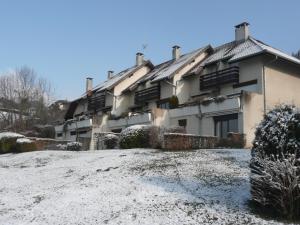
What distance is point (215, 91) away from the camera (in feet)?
117

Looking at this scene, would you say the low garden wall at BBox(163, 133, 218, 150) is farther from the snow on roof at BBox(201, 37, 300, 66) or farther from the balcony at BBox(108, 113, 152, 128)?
the balcony at BBox(108, 113, 152, 128)

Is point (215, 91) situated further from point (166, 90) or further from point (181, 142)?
point (181, 142)

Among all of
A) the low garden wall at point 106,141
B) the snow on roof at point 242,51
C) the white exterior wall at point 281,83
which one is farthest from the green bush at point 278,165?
the snow on roof at point 242,51

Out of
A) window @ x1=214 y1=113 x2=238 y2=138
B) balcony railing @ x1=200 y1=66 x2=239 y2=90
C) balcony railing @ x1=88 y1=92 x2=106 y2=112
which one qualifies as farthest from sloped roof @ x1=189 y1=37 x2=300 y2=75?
balcony railing @ x1=88 y1=92 x2=106 y2=112

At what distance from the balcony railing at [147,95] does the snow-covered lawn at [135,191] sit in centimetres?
2272

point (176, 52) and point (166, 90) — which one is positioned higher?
point (176, 52)

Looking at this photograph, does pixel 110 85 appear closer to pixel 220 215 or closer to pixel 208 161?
pixel 208 161

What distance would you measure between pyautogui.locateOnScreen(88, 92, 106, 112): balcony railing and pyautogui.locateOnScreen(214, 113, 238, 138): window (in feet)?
67.6

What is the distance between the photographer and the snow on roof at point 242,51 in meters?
32.8

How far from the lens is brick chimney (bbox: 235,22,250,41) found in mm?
38375

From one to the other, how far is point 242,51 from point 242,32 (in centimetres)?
Answer: 493

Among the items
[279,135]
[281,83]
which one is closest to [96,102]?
[281,83]

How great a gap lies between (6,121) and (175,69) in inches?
1163

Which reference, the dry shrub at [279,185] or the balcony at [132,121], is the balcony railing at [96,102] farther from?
the dry shrub at [279,185]
